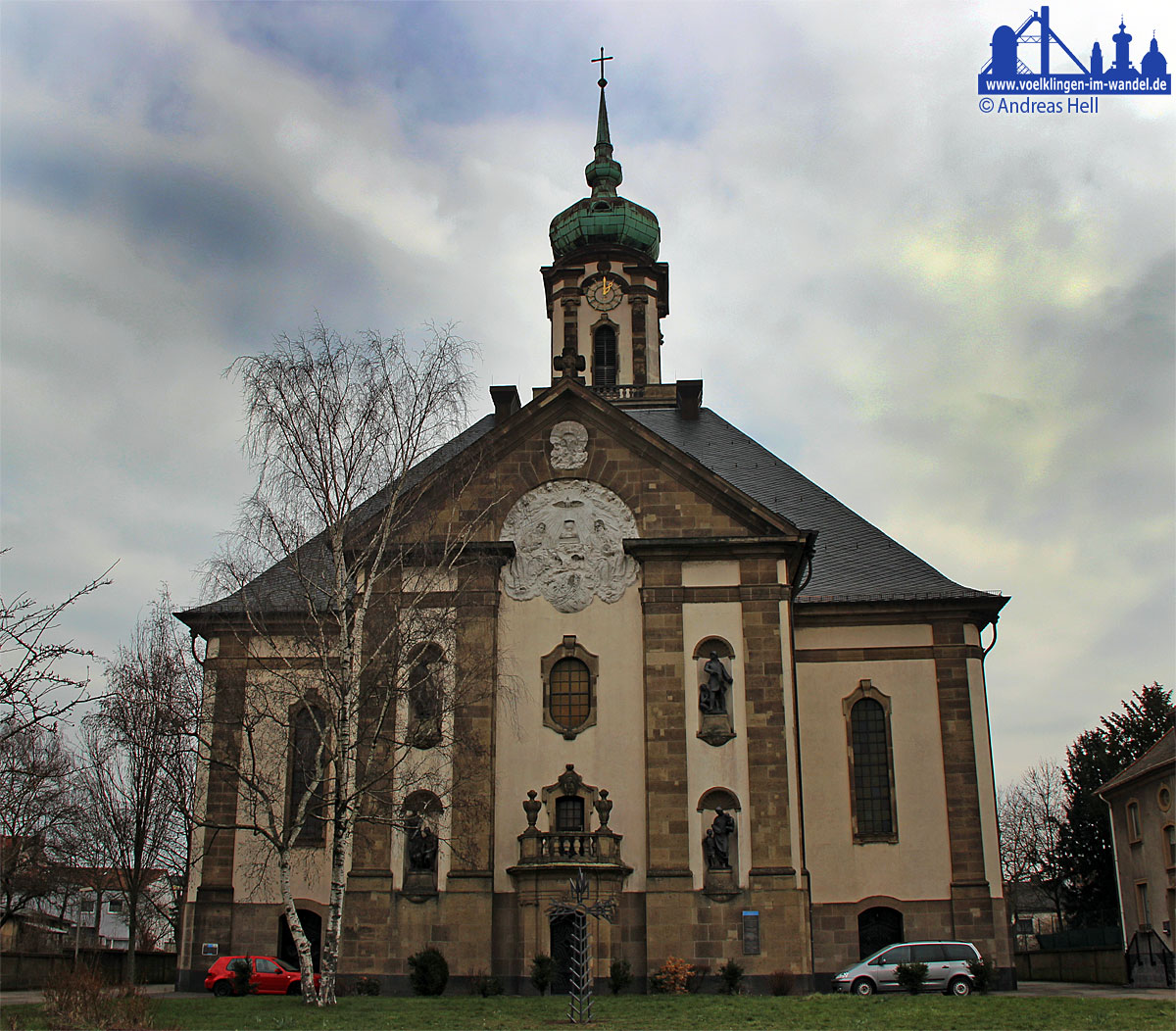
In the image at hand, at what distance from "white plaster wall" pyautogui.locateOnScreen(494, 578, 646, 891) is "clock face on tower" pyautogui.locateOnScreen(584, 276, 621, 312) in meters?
21.6

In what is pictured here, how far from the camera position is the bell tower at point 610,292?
157ft

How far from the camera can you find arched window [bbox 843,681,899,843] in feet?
102

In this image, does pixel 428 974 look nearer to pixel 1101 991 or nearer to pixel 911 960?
pixel 911 960

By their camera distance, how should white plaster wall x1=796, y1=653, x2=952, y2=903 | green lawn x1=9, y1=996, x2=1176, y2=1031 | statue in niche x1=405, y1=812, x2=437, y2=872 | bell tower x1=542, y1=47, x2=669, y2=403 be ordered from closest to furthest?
green lawn x1=9, y1=996, x2=1176, y2=1031 → statue in niche x1=405, y1=812, x2=437, y2=872 → white plaster wall x1=796, y1=653, x2=952, y2=903 → bell tower x1=542, y1=47, x2=669, y2=403

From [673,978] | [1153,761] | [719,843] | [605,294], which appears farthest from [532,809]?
[605,294]

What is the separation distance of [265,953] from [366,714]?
30.6 feet

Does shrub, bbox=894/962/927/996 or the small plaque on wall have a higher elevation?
the small plaque on wall

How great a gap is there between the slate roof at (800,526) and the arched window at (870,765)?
2.73 m

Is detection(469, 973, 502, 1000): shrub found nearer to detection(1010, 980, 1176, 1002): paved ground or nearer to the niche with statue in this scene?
the niche with statue

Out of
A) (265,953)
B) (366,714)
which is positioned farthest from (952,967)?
(265,953)

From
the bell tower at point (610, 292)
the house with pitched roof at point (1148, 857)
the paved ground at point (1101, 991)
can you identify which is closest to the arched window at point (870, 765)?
the paved ground at point (1101, 991)

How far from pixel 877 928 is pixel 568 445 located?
1408 centimetres

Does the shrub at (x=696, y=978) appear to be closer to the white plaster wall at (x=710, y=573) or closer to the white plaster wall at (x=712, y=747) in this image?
the white plaster wall at (x=712, y=747)

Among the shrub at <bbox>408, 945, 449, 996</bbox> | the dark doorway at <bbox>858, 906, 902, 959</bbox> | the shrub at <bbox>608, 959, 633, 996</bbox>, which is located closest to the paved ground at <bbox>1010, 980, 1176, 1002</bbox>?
the dark doorway at <bbox>858, 906, 902, 959</bbox>
